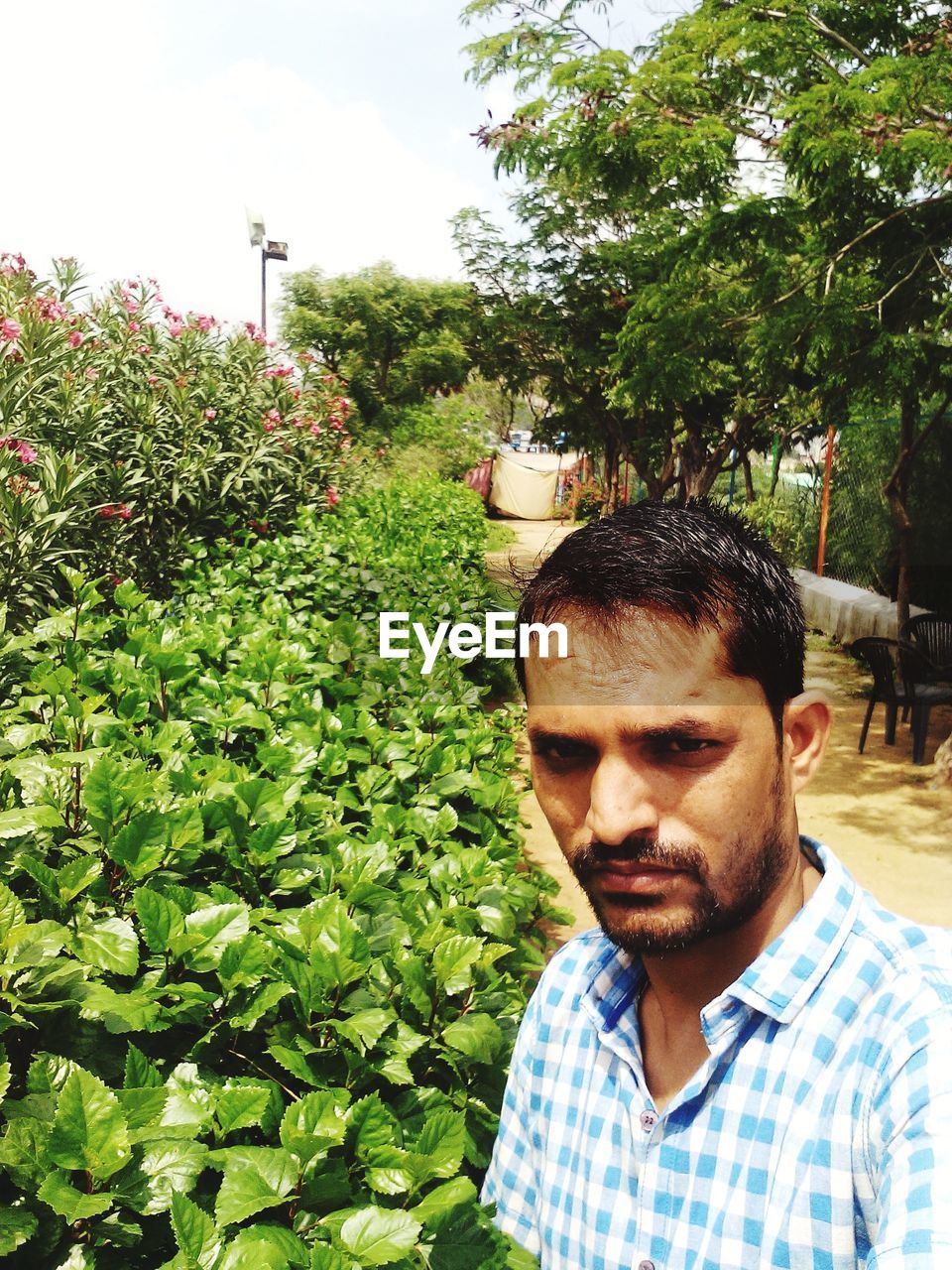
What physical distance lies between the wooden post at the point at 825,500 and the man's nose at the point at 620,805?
13428 millimetres

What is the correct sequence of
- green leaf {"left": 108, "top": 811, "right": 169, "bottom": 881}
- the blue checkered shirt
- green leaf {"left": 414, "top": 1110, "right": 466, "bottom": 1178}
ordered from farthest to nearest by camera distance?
1. green leaf {"left": 108, "top": 811, "right": 169, "bottom": 881}
2. green leaf {"left": 414, "top": 1110, "right": 466, "bottom": 1178}
3. the blue checkered shirt

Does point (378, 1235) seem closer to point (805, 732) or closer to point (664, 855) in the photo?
point (664, 855)

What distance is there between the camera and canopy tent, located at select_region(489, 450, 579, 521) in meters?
36.2

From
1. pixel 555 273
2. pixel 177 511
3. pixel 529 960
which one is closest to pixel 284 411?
pixel 177 511

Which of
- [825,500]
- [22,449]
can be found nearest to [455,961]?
[22,449]

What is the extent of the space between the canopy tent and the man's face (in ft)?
115

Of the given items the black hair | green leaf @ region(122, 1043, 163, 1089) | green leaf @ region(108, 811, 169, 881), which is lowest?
green leaf @ region(122, 1043, 163, 1089)

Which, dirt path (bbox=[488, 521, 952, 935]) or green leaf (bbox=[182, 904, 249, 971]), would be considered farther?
dirt path (bbox=[488, 521, 952, 935])

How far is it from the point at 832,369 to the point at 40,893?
23.8ft

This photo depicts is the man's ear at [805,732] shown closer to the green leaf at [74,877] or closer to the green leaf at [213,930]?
the green leaf at [213,930]

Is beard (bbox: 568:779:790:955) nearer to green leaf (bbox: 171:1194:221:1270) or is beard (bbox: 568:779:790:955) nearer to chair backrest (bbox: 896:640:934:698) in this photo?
green leaf (bbox: 171:1194:221:1270)

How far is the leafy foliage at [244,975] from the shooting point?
42.9 inches

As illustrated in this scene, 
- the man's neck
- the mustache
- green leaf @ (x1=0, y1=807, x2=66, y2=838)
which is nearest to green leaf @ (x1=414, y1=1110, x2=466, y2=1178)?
the man's neck

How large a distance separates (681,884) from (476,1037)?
0.60 m
